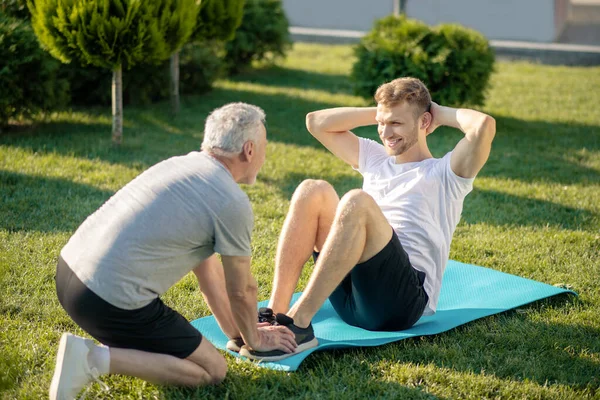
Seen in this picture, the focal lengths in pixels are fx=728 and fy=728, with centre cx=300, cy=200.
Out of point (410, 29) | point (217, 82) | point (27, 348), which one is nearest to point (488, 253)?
point (27, 348)

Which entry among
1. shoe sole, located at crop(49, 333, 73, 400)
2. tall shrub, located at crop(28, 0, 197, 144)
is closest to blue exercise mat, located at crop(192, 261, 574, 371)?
shoe sole, located at crop(49, 333, 73, 400)

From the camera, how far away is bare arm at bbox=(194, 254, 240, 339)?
3422 mm

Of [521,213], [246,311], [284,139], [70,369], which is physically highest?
[246,311]

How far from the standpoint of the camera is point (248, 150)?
309cm

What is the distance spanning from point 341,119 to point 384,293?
4.06 ft

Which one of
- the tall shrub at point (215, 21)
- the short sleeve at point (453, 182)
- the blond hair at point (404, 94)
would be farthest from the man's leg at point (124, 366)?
the tall shrub at point (215, 21)

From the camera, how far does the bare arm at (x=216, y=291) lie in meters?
3.42

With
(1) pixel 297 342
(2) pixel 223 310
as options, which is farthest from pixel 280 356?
(2) pixel 223 310

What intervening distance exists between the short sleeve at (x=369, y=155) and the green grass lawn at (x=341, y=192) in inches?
39.7

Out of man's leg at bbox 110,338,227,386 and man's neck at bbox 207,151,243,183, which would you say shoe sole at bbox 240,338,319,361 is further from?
man's neck at bbox 207,151,243,183

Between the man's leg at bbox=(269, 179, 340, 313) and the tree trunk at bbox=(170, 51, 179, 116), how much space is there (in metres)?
5.35

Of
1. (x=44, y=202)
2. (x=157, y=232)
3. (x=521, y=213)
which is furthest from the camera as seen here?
(x=521, y=213)

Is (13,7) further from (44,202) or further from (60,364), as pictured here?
(60,364)

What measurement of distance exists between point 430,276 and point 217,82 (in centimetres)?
806
